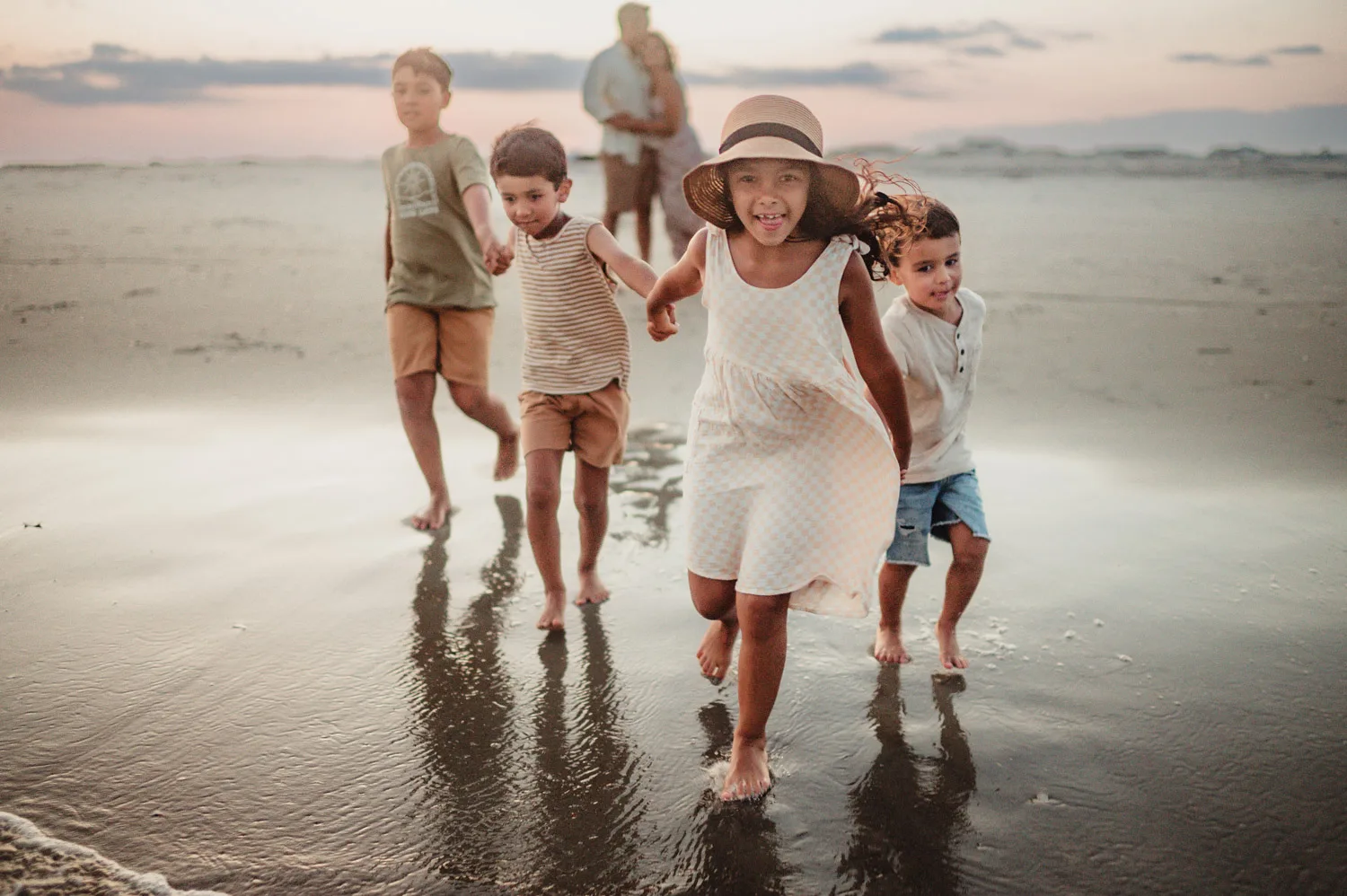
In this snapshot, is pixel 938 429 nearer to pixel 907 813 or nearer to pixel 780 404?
pixel 780 404

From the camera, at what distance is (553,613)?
3.38 m

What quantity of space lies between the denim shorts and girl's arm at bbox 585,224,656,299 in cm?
96

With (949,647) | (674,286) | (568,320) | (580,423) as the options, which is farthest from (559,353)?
(949,647)

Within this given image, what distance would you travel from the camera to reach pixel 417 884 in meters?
2.12

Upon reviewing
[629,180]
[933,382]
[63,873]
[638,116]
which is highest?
[638,116]

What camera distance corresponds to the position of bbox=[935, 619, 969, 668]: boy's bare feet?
3.04 m

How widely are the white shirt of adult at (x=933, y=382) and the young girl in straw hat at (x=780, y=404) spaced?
57cm

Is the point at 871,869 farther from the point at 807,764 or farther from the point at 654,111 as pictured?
the point at 654,111

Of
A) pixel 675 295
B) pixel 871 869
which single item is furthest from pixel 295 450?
pixel 871 869

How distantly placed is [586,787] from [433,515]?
1986mm

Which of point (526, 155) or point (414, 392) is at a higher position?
point (526, 155)

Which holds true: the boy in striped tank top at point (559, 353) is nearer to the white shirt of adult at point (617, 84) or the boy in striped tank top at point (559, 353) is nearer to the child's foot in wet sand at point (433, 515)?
the child's foot in wet sand at point (433, 515)

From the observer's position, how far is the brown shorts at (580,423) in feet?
11.5

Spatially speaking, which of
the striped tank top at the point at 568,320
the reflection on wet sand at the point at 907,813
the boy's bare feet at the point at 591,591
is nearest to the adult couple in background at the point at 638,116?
the striped tank top at the point at 568,320
